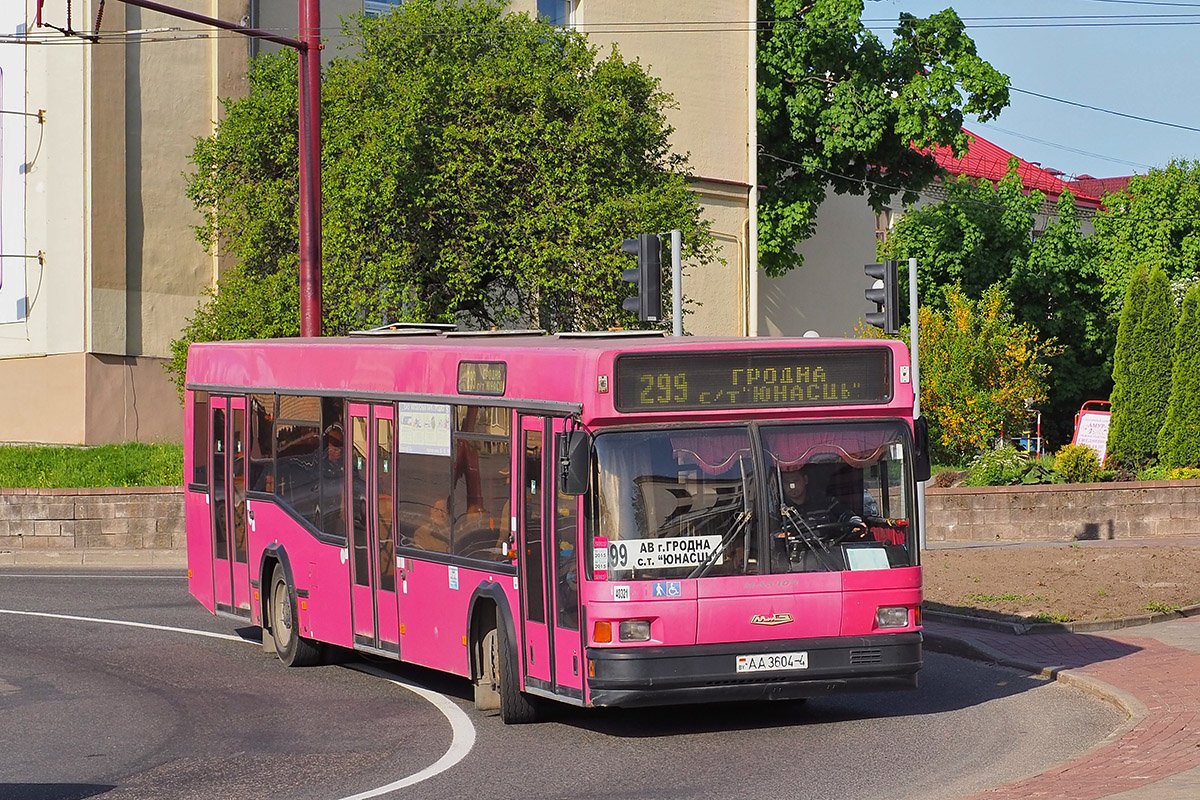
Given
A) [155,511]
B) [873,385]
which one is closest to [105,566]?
[155,511]

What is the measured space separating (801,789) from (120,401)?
83.9 feet

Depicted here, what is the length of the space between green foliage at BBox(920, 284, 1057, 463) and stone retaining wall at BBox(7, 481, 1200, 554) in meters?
6.01

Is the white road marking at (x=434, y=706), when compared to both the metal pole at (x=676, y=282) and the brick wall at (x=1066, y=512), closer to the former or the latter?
the metal pole at (x=676, y=282)

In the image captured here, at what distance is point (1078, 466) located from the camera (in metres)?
30.1

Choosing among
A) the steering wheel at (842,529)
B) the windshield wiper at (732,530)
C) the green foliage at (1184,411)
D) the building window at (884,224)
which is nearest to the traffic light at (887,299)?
the steering wheel at (842,529)

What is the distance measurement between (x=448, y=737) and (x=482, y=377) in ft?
8.03

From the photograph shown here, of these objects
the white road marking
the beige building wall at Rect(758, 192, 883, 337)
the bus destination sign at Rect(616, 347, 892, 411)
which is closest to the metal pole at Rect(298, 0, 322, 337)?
the white road marking

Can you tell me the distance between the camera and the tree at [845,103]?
147 ft

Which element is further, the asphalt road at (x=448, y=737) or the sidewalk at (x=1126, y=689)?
the asphalt road at (x=448, y=737)

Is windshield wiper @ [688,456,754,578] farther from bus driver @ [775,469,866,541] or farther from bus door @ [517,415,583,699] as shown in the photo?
bus door @ [517,415,583,699]

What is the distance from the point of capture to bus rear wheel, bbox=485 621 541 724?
11414 millimetres

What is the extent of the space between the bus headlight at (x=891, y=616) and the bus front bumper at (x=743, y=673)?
7cm

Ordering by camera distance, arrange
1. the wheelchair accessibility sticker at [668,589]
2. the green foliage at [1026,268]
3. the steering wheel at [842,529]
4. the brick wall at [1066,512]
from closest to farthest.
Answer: the wheelchair accessibility sticker at [668,589], the steering wheel at [842,529], the brick wall at [1066,512], the green foliage at [1026,268]

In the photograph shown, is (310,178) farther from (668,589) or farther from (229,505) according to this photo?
(668,589)
